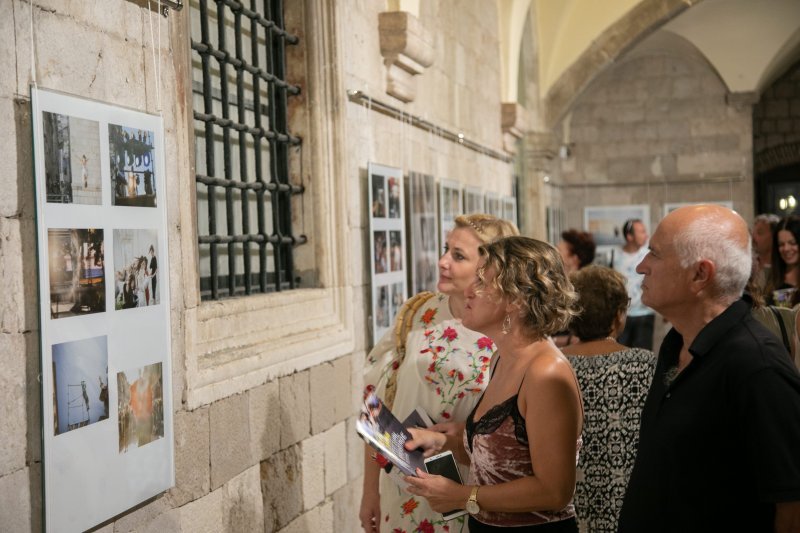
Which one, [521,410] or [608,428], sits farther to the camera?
[608,428]

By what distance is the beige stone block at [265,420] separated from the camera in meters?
3.26

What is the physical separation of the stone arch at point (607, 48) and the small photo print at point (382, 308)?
20.1ft

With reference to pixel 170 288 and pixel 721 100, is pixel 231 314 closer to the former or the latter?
pixel 170 288

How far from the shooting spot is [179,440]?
273cm

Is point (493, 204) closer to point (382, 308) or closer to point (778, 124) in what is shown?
point (382, 308)

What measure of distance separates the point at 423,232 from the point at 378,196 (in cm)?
Answer: 83

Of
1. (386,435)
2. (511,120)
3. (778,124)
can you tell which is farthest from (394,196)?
(778,124)

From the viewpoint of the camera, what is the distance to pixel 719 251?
76.1 inches

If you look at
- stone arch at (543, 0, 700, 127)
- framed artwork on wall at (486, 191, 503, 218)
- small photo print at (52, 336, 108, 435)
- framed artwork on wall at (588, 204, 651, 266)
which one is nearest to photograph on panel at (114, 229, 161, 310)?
small photo print at (52, 336, 108, 435)

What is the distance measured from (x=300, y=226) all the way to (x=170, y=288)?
5.08 ft

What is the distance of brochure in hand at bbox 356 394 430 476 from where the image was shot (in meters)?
2.23

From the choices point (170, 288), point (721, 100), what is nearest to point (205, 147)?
point (170, 288)

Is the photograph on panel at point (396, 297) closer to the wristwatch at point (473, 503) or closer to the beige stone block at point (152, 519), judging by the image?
the beige stone block at point (152, 519)

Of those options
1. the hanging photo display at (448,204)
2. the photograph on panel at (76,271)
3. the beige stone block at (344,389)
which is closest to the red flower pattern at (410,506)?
the photograph on panel at (76,271)
